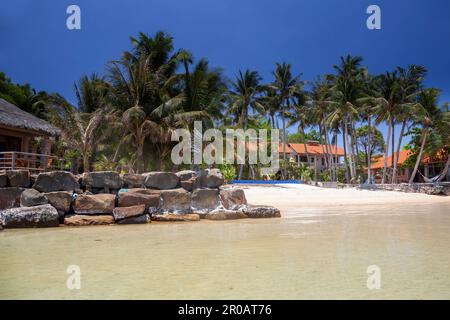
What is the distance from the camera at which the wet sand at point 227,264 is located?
281 cm

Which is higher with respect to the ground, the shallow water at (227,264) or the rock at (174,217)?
the shallow water at (227,264)

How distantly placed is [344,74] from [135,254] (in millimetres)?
38427

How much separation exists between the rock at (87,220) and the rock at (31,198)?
66 cm

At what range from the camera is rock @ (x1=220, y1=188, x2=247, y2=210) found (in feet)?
30.9

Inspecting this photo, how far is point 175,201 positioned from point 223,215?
127 cm

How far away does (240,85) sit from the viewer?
3875 centimetres

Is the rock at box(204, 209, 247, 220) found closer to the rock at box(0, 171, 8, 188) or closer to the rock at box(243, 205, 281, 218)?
the rock at box(243, 205, 281, 218)

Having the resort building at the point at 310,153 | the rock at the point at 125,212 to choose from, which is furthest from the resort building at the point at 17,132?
the resort building at the point at 310,153

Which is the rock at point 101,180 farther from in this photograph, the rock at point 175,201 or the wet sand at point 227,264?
the wet sand at point 227,264

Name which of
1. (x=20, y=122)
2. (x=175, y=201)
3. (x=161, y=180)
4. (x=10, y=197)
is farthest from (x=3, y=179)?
(x=20, y=122)

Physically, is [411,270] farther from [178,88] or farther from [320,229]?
[178,88]

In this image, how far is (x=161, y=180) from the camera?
9.15 meters

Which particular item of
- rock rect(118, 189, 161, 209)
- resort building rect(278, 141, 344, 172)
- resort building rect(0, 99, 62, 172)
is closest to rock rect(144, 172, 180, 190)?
rock rect(118, 189, 161, 209)
